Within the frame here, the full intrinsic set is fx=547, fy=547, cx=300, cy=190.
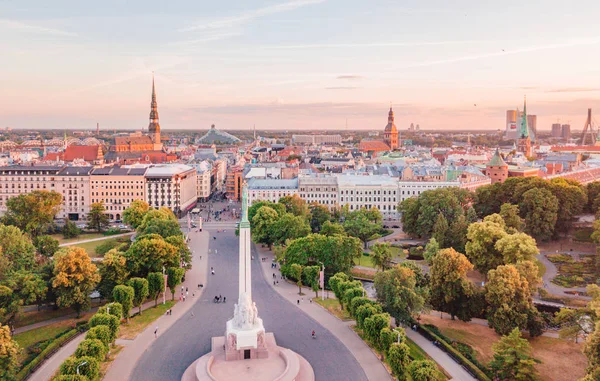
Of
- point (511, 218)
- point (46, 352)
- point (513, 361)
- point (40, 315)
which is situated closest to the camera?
point (513, 361)

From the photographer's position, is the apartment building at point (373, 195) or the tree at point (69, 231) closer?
the tree at point (69, 231)

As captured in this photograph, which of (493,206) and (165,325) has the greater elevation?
(493,206)

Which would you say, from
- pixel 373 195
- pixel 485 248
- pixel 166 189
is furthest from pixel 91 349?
pixel 373 195

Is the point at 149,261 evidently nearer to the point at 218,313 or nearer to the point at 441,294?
the point at 218,313

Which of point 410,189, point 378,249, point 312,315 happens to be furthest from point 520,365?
point 410,189

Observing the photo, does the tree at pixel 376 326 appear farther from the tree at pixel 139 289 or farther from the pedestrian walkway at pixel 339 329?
the tree at pixel 139 289

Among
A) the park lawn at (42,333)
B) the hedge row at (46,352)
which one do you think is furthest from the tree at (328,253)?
the hedge row at (46,352)

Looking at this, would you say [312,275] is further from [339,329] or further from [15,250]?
[15,250]
